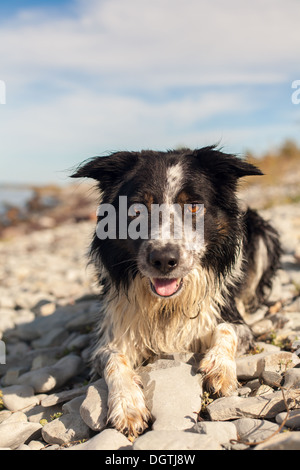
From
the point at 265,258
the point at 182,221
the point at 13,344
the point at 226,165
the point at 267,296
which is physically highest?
the point at 226,165

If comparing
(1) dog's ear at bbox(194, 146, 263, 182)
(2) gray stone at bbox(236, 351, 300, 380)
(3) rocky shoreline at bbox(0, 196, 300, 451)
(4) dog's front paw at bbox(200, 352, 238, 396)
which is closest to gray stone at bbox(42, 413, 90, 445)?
(3) rocky shoreline at bbox(0, 196, 300, 451)

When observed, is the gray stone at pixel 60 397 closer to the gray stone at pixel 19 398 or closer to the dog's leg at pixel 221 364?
the gray stone at pixel 19 398

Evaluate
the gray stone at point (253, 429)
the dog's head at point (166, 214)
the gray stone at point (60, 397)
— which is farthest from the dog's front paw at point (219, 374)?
the gray stone at point (60, 397)

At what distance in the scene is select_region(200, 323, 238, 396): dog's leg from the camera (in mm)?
3494

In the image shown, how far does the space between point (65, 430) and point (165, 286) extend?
51.7 inches

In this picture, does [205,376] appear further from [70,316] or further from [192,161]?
[70,316]

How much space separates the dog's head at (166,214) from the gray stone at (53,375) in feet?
3.51

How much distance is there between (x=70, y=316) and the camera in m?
5.90

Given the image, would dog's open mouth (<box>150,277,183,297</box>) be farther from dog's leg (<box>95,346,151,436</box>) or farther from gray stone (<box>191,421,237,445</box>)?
gray stone (<box>191,421,237,445</box>)

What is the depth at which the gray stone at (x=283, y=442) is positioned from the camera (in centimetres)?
244

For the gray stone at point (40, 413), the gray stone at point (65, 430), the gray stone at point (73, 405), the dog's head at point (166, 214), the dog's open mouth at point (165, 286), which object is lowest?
the gray stone at point (40, 413)

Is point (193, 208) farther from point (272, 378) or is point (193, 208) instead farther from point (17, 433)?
point (17, 433)
